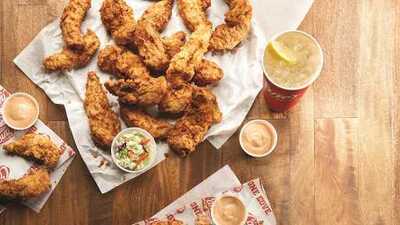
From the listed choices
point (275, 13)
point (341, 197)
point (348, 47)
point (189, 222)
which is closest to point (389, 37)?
point (348, 47)

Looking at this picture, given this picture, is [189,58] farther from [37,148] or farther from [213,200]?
[37,148]

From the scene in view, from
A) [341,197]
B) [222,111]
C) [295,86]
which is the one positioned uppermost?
[295,86]

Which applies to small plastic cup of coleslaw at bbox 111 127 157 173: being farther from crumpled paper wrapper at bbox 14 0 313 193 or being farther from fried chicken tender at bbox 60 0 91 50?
fried chicken tender at bbox 60 0 91 50

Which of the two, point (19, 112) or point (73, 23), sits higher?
point (73, 23)

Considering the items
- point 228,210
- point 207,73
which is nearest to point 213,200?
point 228,210

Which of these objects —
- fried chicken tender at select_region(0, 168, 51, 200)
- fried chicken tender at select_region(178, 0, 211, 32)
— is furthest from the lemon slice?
fried chicken tender at select_region(0, 168, 51, 200)

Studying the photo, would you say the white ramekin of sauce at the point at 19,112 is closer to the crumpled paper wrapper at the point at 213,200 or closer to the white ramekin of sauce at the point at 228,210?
the crumpled paper wrapper at the point at 213,200

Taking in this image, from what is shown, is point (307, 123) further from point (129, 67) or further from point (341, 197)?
point (129, 67)
